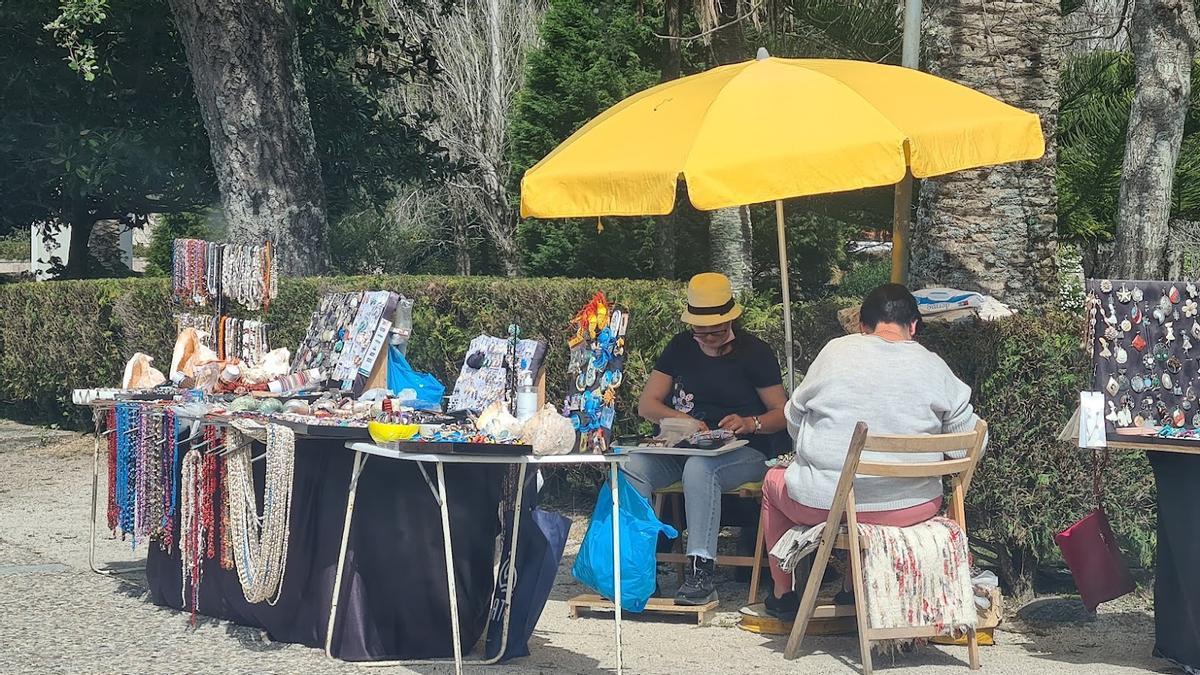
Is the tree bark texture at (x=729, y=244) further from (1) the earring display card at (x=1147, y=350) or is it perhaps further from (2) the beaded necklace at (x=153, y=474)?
(1) the earring display card at (x=1147, y=350)

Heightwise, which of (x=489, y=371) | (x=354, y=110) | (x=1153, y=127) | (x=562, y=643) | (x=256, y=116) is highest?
(x=354, y=110)

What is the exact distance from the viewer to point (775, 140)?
17.3 ft

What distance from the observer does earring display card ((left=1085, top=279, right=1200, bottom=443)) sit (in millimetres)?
5355

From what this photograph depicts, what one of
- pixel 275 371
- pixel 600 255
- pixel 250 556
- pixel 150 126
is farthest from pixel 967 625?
pixel 600 255

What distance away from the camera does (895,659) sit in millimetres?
5574

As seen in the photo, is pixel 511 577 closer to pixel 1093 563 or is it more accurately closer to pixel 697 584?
pixel 697 584

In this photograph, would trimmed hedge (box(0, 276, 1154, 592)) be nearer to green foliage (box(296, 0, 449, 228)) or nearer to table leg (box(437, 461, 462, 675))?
table leg (box(437, 461, 462, 675))

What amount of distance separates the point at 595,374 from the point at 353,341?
1677 millimetres

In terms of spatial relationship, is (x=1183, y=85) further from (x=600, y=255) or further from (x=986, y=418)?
(x=600, y=255)

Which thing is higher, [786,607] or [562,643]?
[786,607]

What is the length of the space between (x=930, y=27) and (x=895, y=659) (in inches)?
145

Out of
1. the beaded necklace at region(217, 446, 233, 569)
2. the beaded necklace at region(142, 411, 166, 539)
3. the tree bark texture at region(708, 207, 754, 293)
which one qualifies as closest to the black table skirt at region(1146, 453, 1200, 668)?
the beaded necklace at region(217, 446, 233, 569)

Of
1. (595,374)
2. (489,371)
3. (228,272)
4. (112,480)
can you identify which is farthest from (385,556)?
(228,272)

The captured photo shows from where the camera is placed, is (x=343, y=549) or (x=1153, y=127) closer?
(x=343, y=549)
